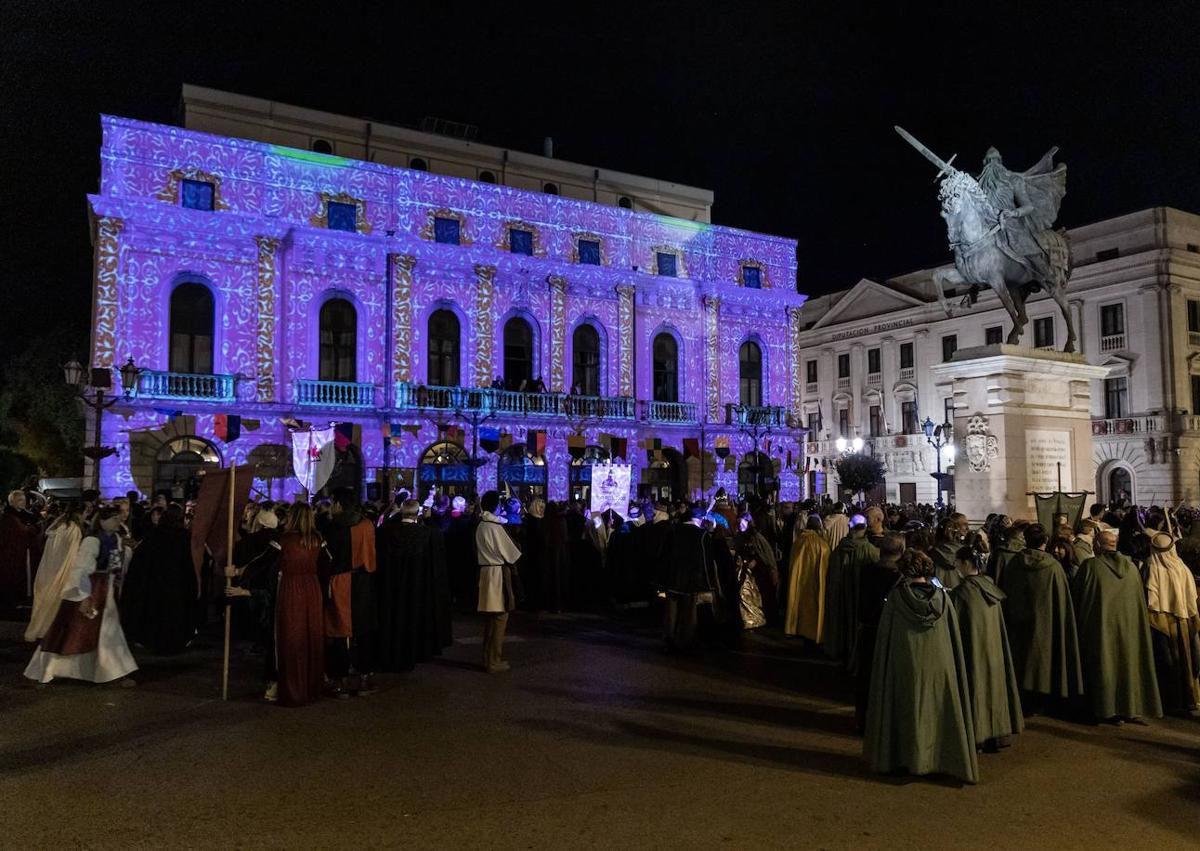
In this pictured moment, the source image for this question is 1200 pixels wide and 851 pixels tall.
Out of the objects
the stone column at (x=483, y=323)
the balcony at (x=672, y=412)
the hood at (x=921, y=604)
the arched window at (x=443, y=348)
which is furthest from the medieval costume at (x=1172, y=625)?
the balcony at (x=672, y=412)

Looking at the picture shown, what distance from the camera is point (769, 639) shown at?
1247 cm

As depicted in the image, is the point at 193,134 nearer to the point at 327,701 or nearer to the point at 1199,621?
the point at 327,701

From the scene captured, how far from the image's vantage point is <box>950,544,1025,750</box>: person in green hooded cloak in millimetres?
6617

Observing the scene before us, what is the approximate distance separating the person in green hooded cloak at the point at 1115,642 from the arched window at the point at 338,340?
26.1m

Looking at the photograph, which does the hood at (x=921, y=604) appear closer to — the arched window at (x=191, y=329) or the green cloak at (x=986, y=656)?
the green cloak at (x=986, y=656)

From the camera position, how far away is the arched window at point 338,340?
30.5 meters

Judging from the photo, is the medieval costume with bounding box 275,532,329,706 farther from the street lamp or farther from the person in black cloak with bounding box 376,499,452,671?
the street lamp

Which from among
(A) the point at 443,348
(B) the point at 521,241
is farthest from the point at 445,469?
(B) the point at 521,241

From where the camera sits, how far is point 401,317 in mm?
31047

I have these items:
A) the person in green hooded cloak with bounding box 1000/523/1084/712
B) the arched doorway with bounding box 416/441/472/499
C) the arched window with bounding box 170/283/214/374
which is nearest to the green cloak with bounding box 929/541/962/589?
the person in green hooded cloak with bounding box 1000/523/1084/712

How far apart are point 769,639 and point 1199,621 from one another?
5.28m

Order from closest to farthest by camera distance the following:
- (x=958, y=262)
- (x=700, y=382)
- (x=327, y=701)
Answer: (x=327, y=701) < (x=958, y=262) < (x=700, y=382)

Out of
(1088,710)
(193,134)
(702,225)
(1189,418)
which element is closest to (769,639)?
(1088,710)

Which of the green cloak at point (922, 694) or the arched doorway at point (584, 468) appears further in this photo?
the arched doorway at point (584, 468)
